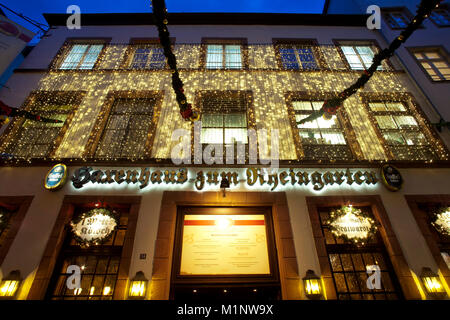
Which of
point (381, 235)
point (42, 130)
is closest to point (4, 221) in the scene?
point (42, 130)

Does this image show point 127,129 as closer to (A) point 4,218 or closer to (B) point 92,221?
(B) point 92,221

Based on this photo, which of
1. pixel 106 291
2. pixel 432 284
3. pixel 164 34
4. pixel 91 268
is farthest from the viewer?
pixel 91 268

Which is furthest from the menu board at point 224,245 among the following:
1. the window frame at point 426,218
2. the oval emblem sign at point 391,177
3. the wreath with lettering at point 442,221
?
the wreath with lettering at point 442,221

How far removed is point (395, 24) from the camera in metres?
10.4

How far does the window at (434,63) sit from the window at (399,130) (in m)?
2.34

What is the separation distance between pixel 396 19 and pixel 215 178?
41.1 ft

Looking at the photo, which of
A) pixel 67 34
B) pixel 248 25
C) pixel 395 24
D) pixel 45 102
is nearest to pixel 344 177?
pixel 248 25

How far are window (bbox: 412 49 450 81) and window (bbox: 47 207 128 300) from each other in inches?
493

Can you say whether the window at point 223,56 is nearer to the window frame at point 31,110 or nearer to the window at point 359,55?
the window at point 359,55

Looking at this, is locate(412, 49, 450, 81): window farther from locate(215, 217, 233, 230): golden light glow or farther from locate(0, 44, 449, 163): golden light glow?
locate(215, 217, 233, 230): golden light glow

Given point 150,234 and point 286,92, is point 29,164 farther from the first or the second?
point 286,92

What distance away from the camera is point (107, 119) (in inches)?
295

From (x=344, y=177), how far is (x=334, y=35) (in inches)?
318

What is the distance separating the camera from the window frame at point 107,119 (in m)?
6.64
